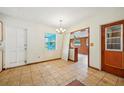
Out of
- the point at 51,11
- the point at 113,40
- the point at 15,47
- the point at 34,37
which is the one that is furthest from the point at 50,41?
the point at 113,40

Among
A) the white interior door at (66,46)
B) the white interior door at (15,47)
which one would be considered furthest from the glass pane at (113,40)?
the white interior door at (15,47)

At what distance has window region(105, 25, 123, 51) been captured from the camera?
2691 mm

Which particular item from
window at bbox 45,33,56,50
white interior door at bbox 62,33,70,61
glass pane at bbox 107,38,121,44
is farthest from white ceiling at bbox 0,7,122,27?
white interior door at bbox 62,33,70,61

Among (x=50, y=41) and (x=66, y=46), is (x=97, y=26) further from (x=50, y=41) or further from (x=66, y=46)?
(x=50, y=41)

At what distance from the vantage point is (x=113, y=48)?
2904 mm

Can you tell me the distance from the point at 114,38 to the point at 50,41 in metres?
3.68

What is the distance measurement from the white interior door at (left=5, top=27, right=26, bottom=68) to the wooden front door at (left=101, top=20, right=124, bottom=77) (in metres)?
3.90

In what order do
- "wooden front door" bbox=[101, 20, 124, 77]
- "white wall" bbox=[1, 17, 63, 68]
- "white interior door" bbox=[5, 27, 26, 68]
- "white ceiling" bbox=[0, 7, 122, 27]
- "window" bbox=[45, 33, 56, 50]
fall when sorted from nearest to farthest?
"wooden front door" bbox=[101, 20, 124, 77]
"white ceiling" bbox=[0, 7, 122, 27]
"white interior door" bbox=[5, 27, 26, 68]
"white wall" bbox=[1, 17, 63, 68]
"window" bbox=[45, 33, 56, 50]

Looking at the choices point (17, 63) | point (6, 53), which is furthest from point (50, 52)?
point (6, 53)

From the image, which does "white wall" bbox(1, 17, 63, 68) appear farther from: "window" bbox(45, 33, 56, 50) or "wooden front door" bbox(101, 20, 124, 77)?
"wooden front door" bbox(101, 20, 124, 77)

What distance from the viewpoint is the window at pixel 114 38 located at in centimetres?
269

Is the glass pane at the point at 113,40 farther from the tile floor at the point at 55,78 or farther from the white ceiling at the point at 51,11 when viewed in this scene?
the tile floor at the point at 55,78

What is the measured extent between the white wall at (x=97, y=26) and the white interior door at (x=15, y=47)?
3453 mm
